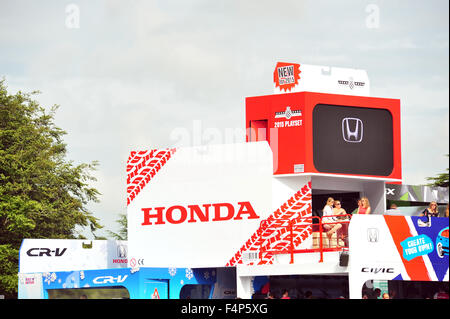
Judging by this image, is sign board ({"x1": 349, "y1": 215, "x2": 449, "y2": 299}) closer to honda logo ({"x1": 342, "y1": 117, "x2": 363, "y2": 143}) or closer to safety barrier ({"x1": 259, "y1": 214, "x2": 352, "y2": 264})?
safety barrier ({"x1": 259, "y1": 214, "x2": 352, "y2": 264})

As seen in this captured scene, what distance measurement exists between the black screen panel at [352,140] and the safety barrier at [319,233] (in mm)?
1760

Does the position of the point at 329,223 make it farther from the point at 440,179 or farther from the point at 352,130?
the point at 440,179

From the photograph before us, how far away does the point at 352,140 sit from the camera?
2711cm

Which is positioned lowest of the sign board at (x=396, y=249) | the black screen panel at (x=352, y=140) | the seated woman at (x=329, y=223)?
the sign board at (x=396, y=249)

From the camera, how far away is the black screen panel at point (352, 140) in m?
26.6

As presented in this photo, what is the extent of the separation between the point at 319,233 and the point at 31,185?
2570cm

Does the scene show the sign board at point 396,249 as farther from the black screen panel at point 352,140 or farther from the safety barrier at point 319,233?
the black screen panel at point 352,140

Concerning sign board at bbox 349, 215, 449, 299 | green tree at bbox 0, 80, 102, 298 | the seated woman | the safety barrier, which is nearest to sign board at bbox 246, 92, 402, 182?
the seated woman

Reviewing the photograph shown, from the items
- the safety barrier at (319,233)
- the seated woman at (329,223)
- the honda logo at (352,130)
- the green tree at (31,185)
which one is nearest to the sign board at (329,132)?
the honda logo at (352,130)

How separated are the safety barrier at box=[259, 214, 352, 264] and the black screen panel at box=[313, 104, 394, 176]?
1760mm

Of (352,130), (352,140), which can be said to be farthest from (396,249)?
(352,130)

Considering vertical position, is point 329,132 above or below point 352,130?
below

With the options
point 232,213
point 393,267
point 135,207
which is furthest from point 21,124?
point 393,267

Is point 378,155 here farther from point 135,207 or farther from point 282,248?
point 135,207
